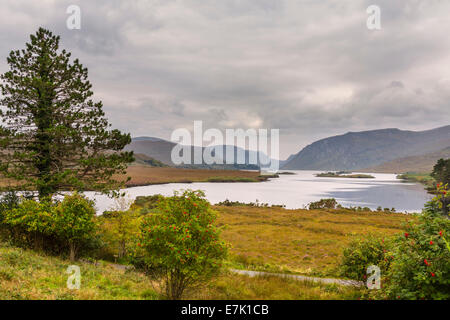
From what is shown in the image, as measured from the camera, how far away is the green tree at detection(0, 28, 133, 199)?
2245cm

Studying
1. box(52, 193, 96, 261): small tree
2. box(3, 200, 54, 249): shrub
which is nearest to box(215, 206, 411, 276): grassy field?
box(52, 193, 96, 261): small tree

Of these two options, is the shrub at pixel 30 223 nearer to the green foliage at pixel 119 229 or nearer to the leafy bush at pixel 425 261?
the green foliage at pixel 119 229

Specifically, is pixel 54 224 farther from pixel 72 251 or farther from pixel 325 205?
pixel 325 205

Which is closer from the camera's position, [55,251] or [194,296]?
[194,296]

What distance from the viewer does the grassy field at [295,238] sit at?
25.7m

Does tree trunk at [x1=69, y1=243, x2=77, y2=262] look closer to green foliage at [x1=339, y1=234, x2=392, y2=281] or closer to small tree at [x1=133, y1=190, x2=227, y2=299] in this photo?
small tree at [x1=133, y1=190, x2=227, y2=299]

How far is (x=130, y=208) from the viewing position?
25500mm

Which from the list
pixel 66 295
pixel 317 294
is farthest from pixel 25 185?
pixel 317 294

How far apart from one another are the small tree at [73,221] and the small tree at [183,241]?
28.4 feet

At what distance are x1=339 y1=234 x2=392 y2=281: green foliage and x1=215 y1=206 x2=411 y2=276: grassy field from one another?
684mm

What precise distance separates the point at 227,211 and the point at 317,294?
73.6 meters

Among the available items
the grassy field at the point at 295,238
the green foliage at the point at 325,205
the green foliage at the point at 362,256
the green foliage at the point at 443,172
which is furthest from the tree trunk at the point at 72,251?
the green foliage at the point at 443,172

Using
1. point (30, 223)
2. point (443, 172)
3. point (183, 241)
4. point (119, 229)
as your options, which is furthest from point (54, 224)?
point (443, 172)
